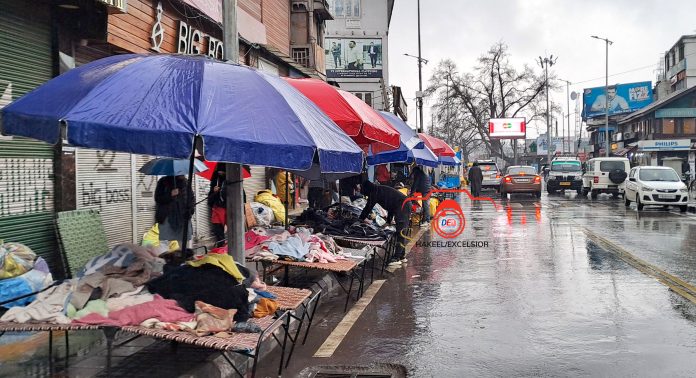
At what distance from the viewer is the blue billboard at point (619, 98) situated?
236 feet

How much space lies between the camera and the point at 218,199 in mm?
9477

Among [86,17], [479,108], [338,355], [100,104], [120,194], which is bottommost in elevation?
[338,355]

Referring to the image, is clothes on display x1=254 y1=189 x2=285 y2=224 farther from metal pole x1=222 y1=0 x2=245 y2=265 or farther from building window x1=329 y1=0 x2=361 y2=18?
building window x1=329 y1=0 x2=361 y2=18

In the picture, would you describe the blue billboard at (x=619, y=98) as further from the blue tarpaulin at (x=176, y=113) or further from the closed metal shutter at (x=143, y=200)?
the blue tarpaulin at (x=176, y=113)

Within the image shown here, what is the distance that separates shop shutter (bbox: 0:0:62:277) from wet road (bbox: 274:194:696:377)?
3.98 metres

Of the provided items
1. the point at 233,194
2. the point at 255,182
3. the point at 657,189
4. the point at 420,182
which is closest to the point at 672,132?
the point at 657,189

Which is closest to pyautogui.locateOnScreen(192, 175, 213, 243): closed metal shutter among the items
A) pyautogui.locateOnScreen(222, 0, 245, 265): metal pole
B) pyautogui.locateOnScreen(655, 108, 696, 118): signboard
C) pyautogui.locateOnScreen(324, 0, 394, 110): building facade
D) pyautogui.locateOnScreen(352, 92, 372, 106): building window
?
pyautogui.locateOnScreen(222, 0, 245, 265): metal pole

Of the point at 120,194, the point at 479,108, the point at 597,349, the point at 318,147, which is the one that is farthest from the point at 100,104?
the point at 479,108

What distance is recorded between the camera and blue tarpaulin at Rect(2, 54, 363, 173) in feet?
13.8

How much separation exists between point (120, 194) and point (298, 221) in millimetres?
3019

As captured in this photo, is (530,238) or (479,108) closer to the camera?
(530,238)

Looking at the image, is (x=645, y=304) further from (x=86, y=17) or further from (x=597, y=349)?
(x=86, y=17)

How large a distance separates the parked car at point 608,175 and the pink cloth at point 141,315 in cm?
2969

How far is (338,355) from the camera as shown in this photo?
5.81 metres
